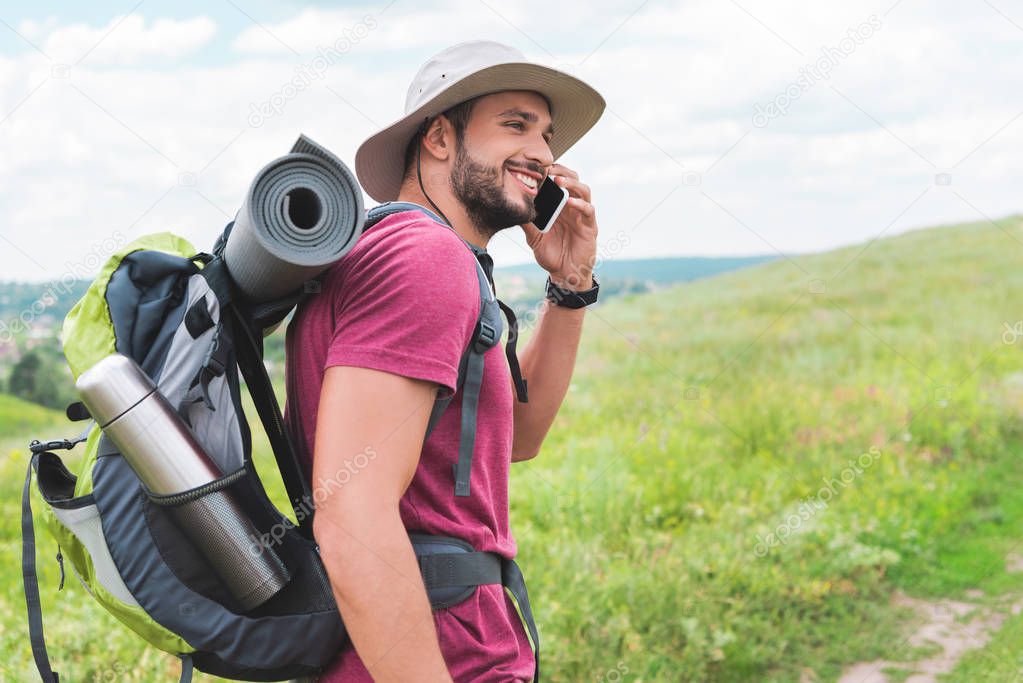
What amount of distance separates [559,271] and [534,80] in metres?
0.78

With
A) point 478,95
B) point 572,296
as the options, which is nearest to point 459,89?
point 478,95

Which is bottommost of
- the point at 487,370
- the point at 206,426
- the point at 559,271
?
the point at 206,426

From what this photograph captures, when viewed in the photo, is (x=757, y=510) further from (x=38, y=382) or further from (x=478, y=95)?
(x=38, y=382)

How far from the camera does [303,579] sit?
210 cm

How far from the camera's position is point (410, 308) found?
6.42ft

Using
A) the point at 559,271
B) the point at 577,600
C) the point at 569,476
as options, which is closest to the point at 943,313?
the point at 569,476

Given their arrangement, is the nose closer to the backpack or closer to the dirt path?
the backpack

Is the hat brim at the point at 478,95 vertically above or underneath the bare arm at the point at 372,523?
above

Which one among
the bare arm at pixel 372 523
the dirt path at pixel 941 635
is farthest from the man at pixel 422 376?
the dirt path at pixel 941 635

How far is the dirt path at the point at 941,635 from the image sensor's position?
567 centimetres

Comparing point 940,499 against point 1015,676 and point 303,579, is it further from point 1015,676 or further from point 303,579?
point 303,579

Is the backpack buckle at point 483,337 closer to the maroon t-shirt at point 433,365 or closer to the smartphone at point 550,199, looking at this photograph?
the maroon t-shirt at point 433,365

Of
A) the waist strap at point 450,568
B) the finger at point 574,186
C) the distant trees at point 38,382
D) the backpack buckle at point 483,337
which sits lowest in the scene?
the distant trees at point 38,382

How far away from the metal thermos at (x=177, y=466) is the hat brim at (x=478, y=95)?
3.68 feet
